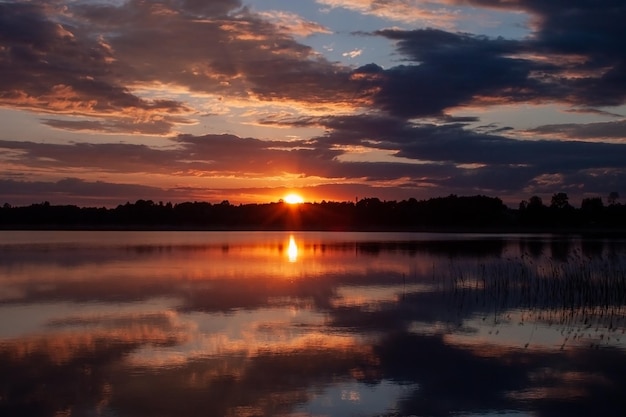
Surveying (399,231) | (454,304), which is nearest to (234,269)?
(454,304)

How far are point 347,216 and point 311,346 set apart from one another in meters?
79.0

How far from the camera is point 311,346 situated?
9992mm

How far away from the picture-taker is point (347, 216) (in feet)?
291

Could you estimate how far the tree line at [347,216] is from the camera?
75.1m

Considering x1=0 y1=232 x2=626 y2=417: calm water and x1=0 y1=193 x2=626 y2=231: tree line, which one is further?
x1=0 y1=193 x2=626 y2=231: tree line

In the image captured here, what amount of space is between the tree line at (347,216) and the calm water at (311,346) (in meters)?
58.4

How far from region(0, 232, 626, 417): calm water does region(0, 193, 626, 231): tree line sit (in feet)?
192

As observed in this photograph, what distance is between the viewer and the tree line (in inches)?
Answer: 2958

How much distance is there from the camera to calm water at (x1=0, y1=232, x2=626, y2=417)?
7152 mm

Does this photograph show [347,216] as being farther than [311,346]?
Yes

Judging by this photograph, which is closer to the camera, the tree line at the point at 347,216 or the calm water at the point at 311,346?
the calm water at the point at 311,346

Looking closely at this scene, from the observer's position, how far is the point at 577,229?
2847 inches

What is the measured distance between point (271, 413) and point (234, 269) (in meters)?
16.8

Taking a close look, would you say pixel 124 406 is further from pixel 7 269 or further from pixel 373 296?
pixel 7 269
